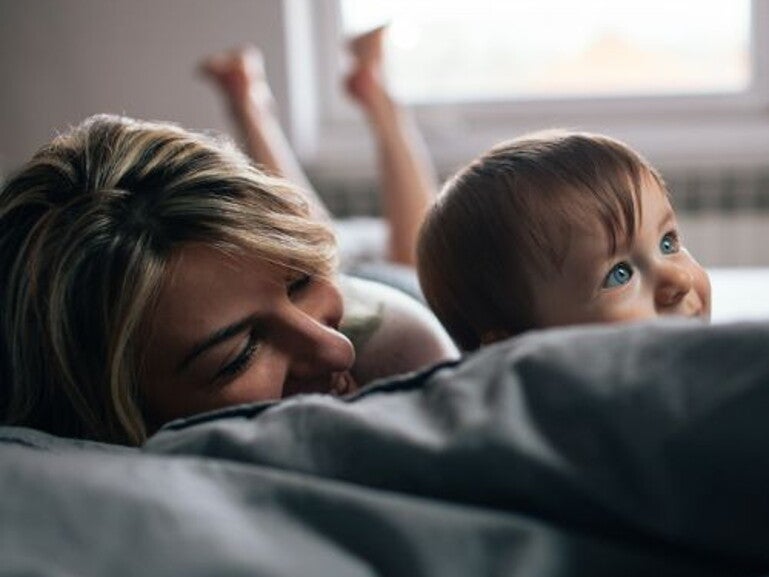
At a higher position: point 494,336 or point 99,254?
point 99,254

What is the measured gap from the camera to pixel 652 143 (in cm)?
257

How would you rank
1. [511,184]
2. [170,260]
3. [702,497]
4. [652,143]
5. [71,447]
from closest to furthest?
[702,497]
[71,447]
[170,260]
[511,184]
[652,143]

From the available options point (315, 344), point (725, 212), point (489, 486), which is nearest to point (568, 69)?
point (725, 212)

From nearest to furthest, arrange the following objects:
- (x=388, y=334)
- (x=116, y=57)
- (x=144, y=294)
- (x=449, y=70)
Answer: (x=144, y=294) < (x=388, y=334) < (x=116, y=57) < (x=449, y=70)

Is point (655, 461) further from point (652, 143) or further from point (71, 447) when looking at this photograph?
point (652, 143)

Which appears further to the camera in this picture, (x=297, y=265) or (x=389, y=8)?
(x=389, y=8)

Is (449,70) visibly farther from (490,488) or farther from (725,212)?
(490,488)

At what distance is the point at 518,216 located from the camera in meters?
0.84

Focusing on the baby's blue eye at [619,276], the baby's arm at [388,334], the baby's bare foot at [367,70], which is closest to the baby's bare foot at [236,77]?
the baby's bare foot at [367,70]

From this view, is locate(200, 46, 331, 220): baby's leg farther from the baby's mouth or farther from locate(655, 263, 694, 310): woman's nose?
locate(655, 263, 694, 310): woman's nose


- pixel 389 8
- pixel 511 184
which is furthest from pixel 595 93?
pixel 511 184

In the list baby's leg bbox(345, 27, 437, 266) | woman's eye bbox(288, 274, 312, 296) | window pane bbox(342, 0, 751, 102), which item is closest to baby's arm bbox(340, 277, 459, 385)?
woman's eye bbox(288, 274, 312, 296)

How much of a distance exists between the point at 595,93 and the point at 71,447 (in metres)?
2.28

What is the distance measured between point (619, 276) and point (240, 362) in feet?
0.90
